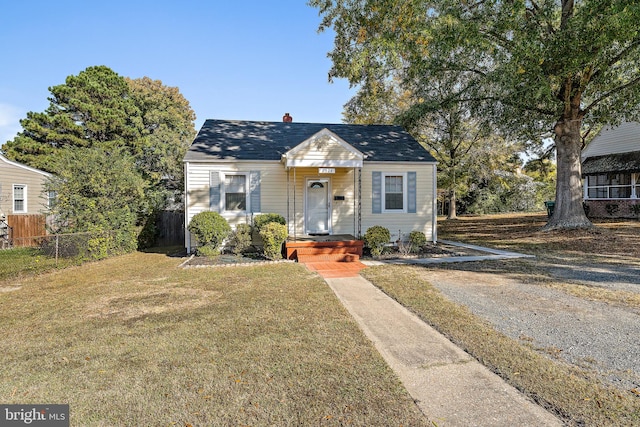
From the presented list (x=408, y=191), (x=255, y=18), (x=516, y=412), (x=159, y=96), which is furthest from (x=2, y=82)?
(x=516, y=412)

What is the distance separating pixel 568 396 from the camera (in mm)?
2863

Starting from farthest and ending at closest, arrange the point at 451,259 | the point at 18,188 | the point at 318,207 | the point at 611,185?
the point at 611,185, the point at 18,188, the point at 318,207, the point at 451,259

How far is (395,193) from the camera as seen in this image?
40.5ft

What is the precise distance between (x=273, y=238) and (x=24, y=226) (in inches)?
505

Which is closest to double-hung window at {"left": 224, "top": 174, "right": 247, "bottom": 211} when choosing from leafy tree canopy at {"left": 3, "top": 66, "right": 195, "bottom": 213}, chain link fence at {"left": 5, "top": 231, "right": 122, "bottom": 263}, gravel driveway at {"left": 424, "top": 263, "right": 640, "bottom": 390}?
chain link fence at {"left": 5, "top": 231, "right": 122, "bottom": 263}

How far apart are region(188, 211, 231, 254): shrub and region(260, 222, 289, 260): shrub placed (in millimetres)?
1403

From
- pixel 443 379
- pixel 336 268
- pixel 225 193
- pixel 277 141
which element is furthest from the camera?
pixel 277 141

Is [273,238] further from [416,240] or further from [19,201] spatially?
[19,201]

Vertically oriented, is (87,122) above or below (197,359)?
above

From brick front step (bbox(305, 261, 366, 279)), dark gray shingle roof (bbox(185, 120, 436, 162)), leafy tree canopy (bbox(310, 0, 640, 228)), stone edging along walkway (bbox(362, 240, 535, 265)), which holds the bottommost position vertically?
brick front step (bbox(305, 261, 366, 279))

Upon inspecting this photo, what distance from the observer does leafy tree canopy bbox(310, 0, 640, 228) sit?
1116cm

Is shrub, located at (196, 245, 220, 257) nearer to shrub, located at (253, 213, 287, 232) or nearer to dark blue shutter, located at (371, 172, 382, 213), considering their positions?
shrub, located at (253, 213, 287, 232)

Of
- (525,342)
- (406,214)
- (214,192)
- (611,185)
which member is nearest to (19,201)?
(214,192)

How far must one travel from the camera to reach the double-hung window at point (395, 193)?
12.3 m
